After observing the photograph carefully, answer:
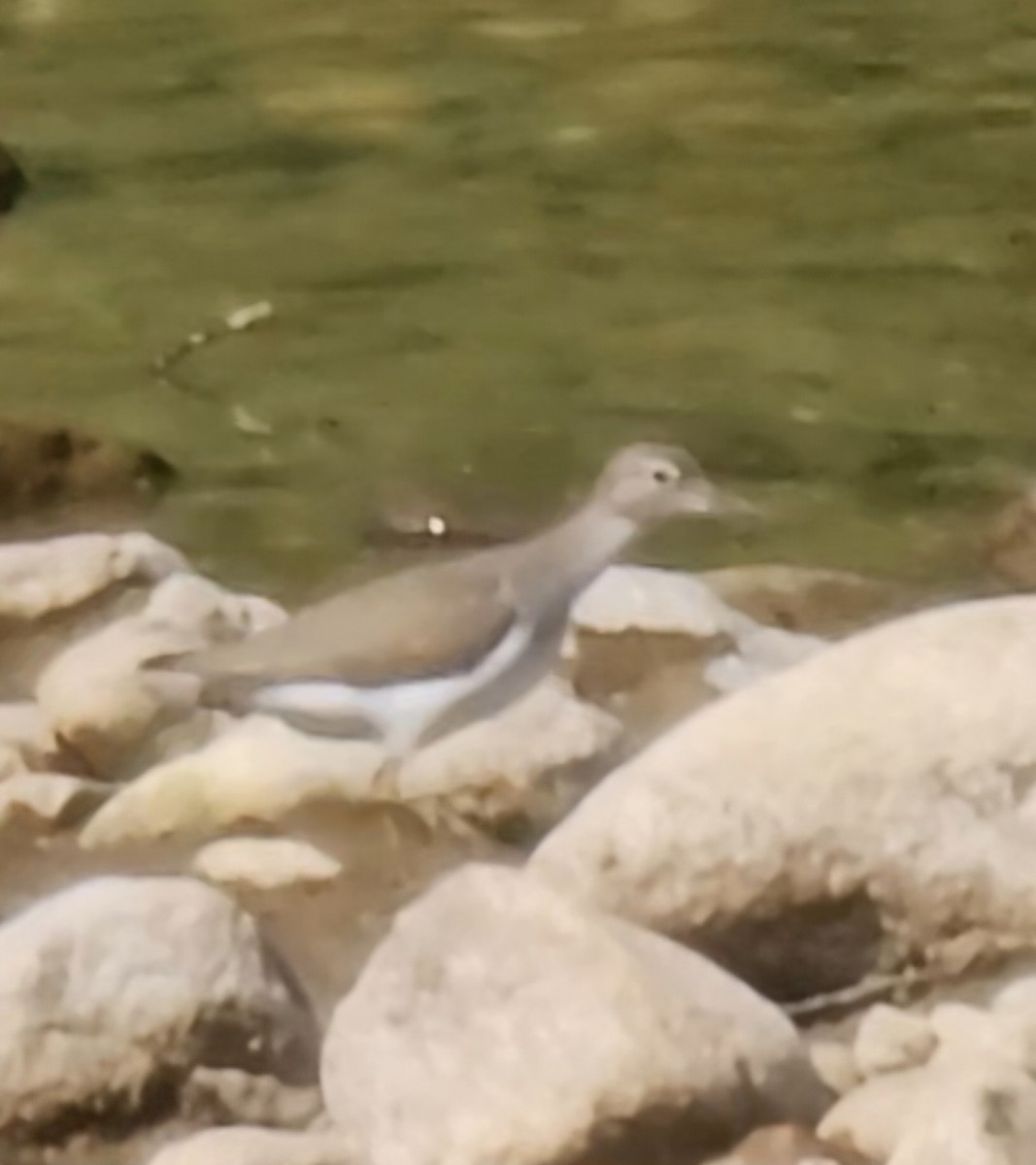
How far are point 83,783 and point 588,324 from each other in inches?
35.6

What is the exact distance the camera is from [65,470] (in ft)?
5.55

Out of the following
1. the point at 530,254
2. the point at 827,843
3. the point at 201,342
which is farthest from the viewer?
the point at 530,254

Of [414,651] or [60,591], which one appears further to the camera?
[60,591]

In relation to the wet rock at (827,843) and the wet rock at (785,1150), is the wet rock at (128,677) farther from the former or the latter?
the wet rock at (785,1150)

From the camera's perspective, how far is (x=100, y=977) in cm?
100

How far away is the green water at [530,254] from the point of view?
1.74 m

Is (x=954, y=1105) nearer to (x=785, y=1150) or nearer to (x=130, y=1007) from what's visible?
(x=785, y=1150)

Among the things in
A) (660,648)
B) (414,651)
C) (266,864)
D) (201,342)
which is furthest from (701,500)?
(201,342)

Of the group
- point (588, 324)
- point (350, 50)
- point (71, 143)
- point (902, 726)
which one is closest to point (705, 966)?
point (902, 726)

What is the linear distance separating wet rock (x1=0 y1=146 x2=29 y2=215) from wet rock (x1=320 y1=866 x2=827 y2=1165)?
158 cm

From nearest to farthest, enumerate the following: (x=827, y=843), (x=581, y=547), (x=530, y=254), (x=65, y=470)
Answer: (x=827, y=843), (x=581, y=547), (x=65, y=470), (x=530, y=254)

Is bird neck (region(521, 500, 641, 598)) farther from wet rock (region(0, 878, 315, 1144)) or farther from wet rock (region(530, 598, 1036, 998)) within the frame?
wet rock (region(0, 878, 315, 1144))

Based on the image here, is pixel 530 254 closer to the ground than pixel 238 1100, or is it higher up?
closer to the ground

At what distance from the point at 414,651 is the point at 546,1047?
31 centimetres
